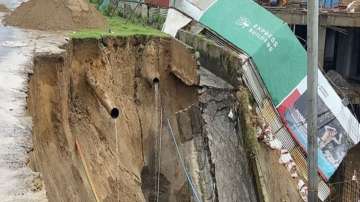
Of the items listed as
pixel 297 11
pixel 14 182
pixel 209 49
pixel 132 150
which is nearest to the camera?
pixel 14 182

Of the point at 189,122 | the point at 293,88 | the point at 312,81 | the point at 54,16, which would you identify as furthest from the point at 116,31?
the point at 312,81

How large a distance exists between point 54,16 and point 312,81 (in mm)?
5961

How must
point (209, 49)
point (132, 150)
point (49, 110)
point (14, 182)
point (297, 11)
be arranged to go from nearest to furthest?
point (14, 182)
point (49, 110)
point (132, 150)
point (209, 49)
point (297, 11)

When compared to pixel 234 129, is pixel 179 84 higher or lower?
higher

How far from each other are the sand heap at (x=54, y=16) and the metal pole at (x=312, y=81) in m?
5.23

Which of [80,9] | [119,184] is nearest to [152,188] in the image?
[119,184]

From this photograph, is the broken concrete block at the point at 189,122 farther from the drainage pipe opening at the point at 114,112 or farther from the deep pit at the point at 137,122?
the drainage pipe opening at the point at 114,112

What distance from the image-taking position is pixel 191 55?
12.1m

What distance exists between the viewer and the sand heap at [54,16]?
12031 millimetres

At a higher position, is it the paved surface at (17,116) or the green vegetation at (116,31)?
the paved surface at (17,116)

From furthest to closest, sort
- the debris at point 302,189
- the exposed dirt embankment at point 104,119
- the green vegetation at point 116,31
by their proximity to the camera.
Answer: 1. the debris at point 302,189
2. the green vegetation at point 116,31
3. the exposed dirt embankment at point 104,119

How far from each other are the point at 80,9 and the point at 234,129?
14.3 ft

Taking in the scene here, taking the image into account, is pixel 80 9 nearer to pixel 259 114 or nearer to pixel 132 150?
pixel 132 150

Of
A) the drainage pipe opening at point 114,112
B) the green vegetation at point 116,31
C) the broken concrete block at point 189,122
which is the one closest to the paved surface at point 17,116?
the green vegetation at point 116,31
